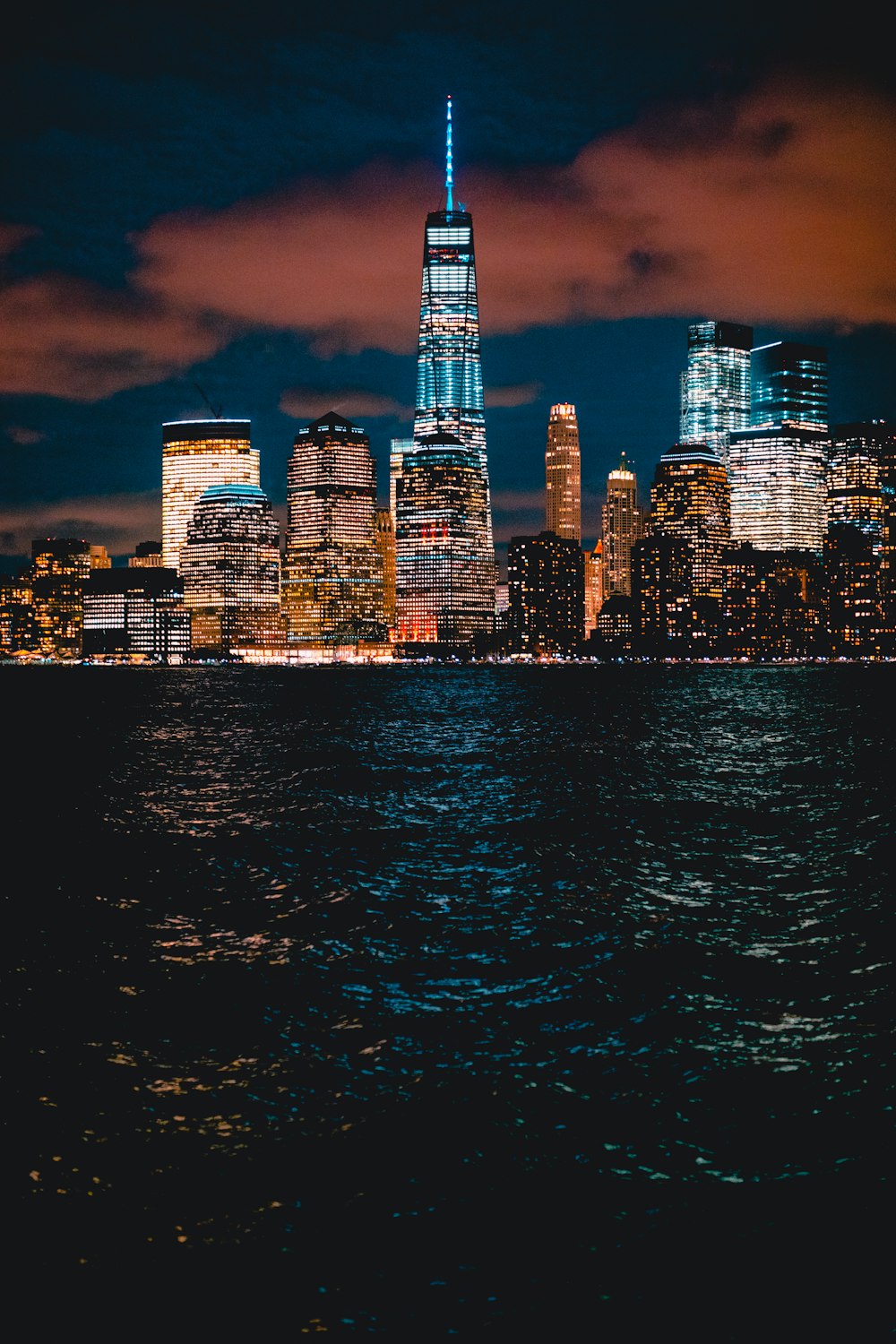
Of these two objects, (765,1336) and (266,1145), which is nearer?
(765,1336)

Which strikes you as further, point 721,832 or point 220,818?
point 220,818

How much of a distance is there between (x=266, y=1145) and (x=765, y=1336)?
6290 mm

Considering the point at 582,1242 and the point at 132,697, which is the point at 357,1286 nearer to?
the point at 582,1242

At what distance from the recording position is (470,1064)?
17.0 metres

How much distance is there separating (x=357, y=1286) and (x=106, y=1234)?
114 inches

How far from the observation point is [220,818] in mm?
45281

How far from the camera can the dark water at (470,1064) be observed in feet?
38.2

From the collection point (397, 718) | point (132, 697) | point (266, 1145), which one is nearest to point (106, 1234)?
point (266, 1145)

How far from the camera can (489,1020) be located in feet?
62.6

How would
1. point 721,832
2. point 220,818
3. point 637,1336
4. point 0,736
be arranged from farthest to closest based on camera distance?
1. point 0,736
2. point 220,818
3. point 721,832
4. point 637,1336

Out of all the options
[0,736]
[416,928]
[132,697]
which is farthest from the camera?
[132,697]

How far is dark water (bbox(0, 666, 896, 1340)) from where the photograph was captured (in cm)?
1163

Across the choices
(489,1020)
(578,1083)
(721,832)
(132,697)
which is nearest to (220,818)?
(721,832)

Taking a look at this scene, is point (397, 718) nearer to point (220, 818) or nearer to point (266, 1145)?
point (220, 818)
